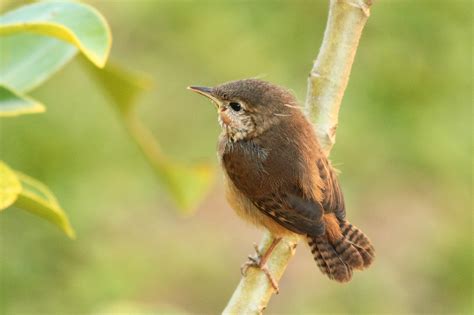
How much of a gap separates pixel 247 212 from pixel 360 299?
2.11 metres

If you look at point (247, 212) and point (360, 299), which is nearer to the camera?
point (247, 212)

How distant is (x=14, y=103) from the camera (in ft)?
7.31

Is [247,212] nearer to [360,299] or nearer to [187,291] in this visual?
[360,299]

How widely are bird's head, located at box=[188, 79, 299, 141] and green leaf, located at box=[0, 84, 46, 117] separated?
4.18ft

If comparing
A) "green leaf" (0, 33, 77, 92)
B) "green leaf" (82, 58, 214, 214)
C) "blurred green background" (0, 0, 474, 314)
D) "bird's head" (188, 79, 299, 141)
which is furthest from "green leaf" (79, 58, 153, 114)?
"blurred green background" (0, 0, 474, 314)

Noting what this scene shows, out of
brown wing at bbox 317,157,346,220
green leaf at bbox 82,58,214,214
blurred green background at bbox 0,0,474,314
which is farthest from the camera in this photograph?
blurred green background at bbox 0,0,474,314

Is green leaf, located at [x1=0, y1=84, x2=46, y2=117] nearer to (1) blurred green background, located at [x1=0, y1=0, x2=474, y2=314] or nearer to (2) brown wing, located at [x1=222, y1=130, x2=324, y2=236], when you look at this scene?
(2) brown wing, located at [x1=222, y1=130, x2=324, y2=236]

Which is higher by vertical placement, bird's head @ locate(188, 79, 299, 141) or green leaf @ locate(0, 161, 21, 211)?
bird's head @ locate(188, 79, 299, 141)

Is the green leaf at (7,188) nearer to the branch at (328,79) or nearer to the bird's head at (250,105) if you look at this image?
the branch at (328,79)

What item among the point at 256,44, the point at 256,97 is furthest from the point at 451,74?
the point at 256,97

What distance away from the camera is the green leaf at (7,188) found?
192 cm

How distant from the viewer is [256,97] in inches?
138

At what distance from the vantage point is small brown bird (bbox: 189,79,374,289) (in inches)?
128

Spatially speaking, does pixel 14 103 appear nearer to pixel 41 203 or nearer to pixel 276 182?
pixel 41 203
